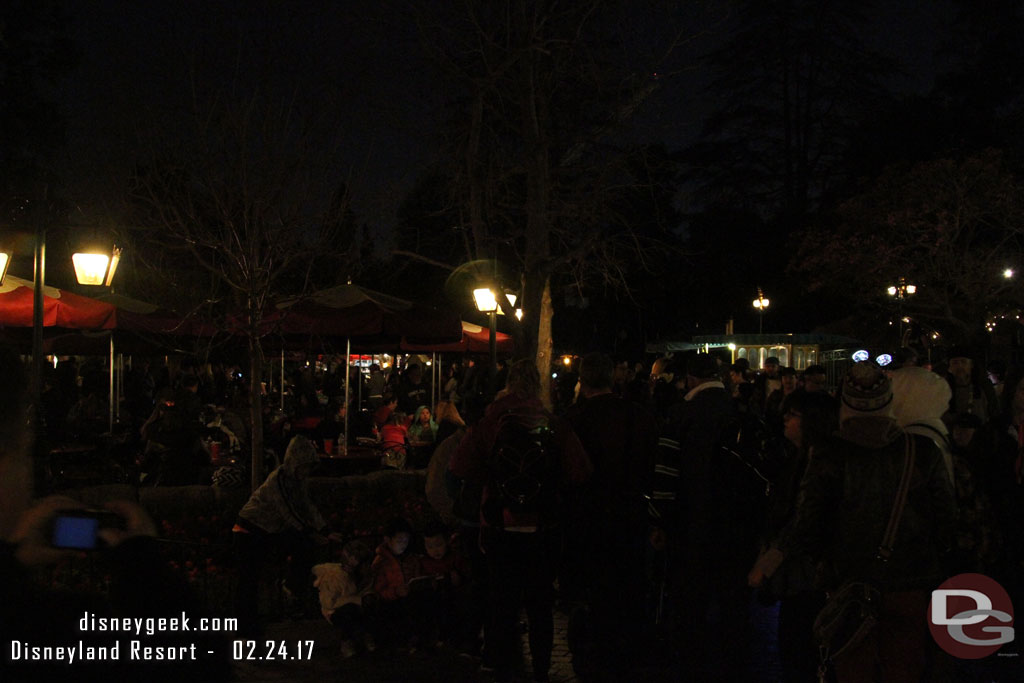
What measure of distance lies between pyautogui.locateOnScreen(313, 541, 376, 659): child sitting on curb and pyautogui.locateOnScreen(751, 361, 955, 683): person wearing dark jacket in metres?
3.47

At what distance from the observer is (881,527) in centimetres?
372

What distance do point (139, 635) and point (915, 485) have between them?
2856 mm

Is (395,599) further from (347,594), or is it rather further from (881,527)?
(881,527)

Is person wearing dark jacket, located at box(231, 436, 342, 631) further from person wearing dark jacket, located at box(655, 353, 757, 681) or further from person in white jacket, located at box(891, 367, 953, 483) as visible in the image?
person in white jacket, located at box(891, 367, 953, 483)

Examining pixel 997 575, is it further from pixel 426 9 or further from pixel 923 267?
pixel 923 267

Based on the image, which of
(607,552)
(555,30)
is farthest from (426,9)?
(607,552)

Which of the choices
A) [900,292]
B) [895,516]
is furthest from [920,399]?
[900,292]

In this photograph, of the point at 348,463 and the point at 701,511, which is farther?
the point at 348,463

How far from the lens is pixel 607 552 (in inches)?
225

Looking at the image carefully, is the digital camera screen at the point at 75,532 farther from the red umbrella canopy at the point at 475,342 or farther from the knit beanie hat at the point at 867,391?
the red umbrella canopy at the point at 475,342

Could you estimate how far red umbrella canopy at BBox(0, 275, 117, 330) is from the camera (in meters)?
9.93

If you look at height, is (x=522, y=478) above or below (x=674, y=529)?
above

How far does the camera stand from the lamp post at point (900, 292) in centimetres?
2783

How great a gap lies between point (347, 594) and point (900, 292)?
2595 centimetres
